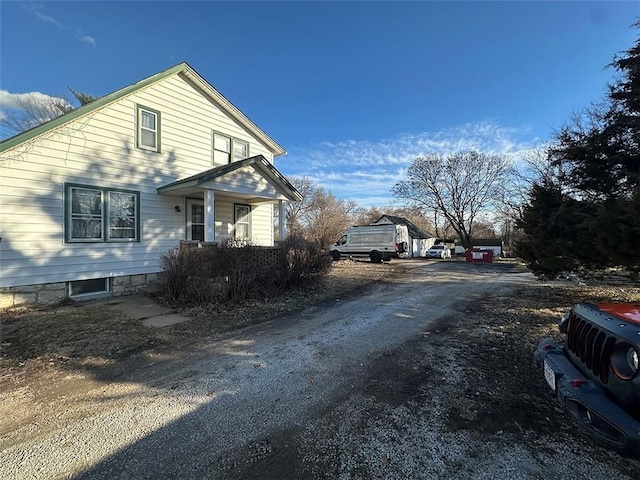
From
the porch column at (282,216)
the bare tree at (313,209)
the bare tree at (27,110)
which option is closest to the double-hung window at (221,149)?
the porch column at (282,216)

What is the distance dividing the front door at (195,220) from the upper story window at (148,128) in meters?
2.03

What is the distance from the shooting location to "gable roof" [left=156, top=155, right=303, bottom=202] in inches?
344

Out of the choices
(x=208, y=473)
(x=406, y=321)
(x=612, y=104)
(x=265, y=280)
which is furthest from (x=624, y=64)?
(x=208, y=473)

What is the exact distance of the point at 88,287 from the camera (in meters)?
8.30

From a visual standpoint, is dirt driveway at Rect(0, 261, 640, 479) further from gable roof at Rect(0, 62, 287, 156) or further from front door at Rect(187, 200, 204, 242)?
front door at Rect(187, 200, 204, 242)

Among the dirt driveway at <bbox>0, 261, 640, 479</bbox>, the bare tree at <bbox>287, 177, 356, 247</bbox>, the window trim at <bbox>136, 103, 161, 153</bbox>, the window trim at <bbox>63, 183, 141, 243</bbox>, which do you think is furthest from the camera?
the bare tree at <bbox>287, 177, 356, 247</bbox>

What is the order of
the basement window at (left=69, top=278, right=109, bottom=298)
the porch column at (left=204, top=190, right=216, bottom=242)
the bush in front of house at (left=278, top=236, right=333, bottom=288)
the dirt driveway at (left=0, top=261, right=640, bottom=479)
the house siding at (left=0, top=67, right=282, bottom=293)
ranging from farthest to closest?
the porch column at (left=204, top=190, right=216, bottom=242)
the bush in front of house at (left=278, top=236, right=333, bottom=288)
the basement window at (left=69, top=278, right=109, bottom=298)
the house siding at (left=0, top=67, right=282, bottom=293)
the dirt driveway at (left=0, top=261, right=640, bottom=479)

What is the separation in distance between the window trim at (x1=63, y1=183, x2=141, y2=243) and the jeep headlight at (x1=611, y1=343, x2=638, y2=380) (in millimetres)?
10212

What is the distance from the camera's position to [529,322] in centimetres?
578

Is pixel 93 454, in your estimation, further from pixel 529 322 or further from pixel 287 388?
pixel 529 322

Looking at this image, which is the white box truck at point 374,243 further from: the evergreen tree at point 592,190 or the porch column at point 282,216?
the evergreen tree at point 592,190

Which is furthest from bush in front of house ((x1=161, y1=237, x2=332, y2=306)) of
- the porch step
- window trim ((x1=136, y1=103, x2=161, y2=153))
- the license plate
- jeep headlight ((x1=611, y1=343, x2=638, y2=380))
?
jeep headlight ((x1=611, y1=343, x2=638, y2=380))

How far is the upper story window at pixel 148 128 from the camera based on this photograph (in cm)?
925

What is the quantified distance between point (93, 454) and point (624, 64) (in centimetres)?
1131
